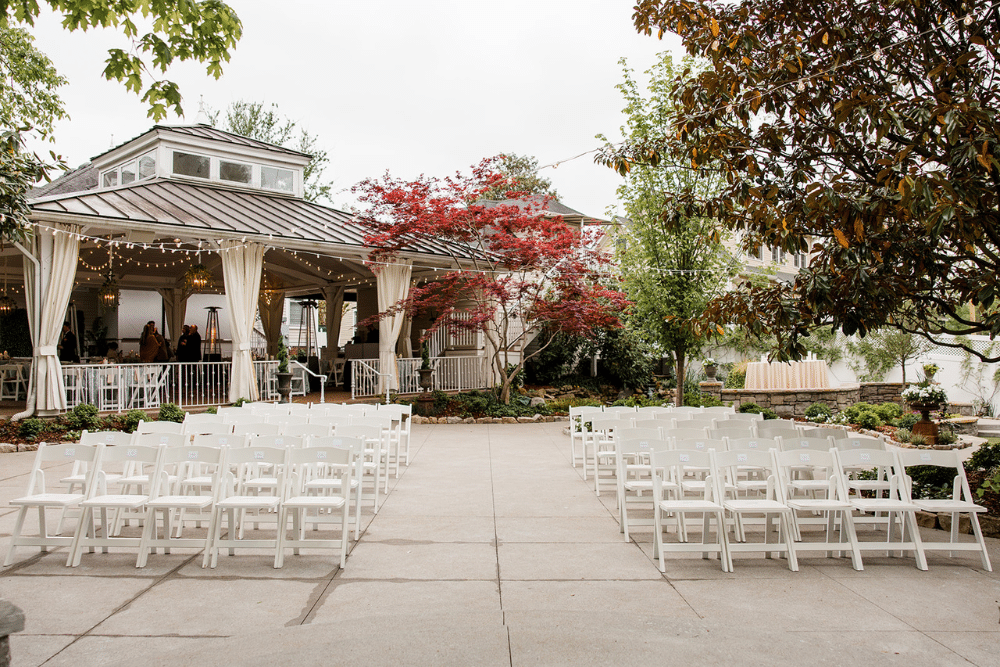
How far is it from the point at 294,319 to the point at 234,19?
33.0 m

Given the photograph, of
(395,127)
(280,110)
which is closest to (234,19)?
(280,110)

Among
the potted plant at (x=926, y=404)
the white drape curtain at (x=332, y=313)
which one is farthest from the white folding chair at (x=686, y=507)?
the white drape curtain at (x=332, y=313)

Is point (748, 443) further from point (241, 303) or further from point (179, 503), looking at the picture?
point (241, 303)

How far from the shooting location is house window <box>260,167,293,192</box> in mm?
18000

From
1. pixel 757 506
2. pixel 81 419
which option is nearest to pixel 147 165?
pixel 81 419

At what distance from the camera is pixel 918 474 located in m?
7.58

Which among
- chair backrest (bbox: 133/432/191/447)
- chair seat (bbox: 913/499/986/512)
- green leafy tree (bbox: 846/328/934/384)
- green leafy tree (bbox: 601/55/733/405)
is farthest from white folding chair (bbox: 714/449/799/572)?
green leafy tree (bbox: 846/328/934/384)

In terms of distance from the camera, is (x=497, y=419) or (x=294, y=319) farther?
(x=294, y=319)

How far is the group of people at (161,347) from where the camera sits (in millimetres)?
15953

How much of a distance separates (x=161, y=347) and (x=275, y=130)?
2257cm

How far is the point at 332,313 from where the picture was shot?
20875 mm

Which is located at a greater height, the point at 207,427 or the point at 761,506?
the point at 207,427

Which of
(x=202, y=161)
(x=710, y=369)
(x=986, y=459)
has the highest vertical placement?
(x=202, y=161)

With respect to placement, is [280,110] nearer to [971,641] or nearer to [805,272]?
[805,272]
